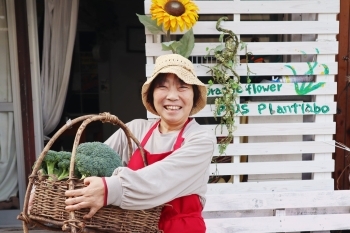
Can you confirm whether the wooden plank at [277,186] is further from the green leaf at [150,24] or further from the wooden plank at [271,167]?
the green leaf at [150,24]

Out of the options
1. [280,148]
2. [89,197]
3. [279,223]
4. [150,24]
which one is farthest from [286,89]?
[89,197]

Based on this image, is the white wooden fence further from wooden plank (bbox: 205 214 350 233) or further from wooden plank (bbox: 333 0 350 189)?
wooden plank (bbox: 333 0 350 189)

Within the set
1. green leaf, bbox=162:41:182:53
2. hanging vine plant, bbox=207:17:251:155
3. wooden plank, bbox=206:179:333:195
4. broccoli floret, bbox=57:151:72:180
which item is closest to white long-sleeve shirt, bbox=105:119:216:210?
broccoli floret, bbox=57:151:72:180

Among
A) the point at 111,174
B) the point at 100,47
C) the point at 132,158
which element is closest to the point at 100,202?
the point at 111,174

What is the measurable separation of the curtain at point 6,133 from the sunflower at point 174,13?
1688 mm

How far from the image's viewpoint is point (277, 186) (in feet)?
9.85

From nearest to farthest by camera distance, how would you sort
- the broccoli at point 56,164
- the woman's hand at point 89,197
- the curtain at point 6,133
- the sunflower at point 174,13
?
the woman's hand at point 89,197
the broccoli at point 56,164
the sunflower at point 174,13
the curtain at point 6,133

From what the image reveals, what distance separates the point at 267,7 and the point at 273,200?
5.05ft

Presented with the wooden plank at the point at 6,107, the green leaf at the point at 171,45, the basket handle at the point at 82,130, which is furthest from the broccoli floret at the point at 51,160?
the wooden plank at the point at 6,107

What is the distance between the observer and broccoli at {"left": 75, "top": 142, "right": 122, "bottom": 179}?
4.00ft

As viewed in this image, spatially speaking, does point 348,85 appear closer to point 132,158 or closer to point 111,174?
point 132,158

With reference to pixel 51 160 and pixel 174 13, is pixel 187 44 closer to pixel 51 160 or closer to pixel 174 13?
pixel 174 13

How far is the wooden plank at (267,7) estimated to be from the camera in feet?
9.23

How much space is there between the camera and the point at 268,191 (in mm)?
3016
